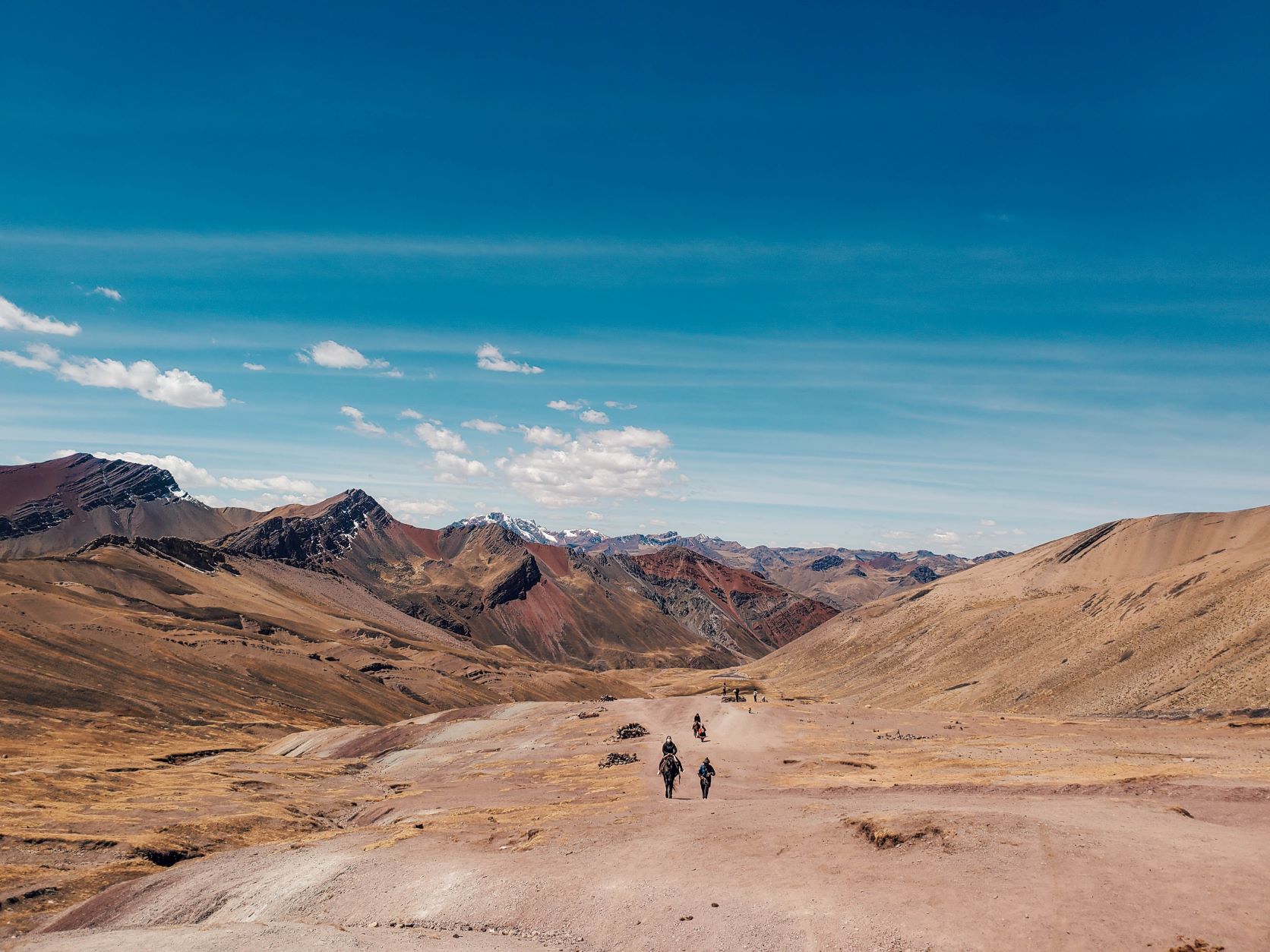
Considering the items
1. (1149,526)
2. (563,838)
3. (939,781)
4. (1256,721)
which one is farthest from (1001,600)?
(563,838)

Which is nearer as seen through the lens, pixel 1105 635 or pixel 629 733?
pixel 629 733

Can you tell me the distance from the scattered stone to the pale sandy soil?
22.9ft

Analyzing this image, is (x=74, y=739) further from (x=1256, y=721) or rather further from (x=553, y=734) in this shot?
(x=1256, y=721)

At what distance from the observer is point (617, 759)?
191 feet

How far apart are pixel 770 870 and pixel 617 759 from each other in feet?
115

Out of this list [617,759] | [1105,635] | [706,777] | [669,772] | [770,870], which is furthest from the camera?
[1105,635]

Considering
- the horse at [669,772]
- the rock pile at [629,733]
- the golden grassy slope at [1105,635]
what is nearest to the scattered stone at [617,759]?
the rock pile at [629,733]

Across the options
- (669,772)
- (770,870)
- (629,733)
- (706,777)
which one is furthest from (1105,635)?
(770,870)

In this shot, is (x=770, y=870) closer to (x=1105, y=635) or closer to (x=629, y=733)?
(x=629, y=733)

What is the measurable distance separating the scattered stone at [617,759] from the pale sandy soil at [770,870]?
6989mm

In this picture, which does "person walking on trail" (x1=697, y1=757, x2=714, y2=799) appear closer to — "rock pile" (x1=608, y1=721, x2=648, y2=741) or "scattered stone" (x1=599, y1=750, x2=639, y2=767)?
"scattered stone" (x1=599, y1=750, x2=639, y2=767)

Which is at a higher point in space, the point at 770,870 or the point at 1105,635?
the point at 1105,635

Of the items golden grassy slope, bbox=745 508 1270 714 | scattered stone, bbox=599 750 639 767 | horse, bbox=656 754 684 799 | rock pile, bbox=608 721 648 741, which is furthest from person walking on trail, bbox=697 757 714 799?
golden grassy slope, bbox=745 508 1270 714

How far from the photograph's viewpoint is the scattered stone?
189ft
